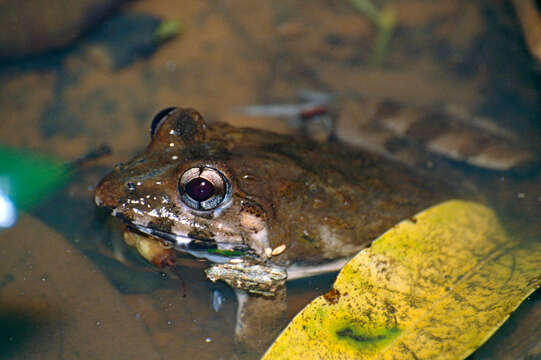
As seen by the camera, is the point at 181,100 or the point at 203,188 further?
the point at 181,100

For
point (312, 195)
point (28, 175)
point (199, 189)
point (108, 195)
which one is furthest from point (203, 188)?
point (28, 175)

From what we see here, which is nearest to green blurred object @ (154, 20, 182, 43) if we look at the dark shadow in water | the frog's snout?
the frog's snout

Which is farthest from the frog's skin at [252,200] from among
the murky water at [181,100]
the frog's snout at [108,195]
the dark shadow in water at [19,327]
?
the dark shadow in water at [19,327]

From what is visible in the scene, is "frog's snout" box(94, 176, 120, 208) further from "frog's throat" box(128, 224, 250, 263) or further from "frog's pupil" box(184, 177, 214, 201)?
"frog's pupil" box(184, 177, 214, 201)

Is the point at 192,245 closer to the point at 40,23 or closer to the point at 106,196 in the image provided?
the point at 106,196

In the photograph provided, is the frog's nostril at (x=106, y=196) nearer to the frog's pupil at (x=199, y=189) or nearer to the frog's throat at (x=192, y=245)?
the frog's throat at (x=192, y=245)

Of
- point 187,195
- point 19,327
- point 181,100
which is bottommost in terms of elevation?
point 19,327
